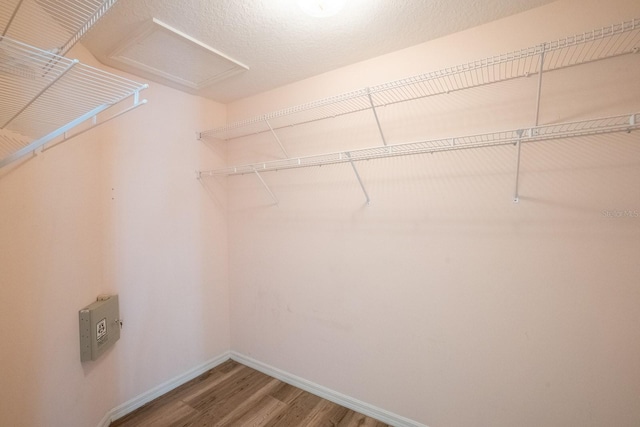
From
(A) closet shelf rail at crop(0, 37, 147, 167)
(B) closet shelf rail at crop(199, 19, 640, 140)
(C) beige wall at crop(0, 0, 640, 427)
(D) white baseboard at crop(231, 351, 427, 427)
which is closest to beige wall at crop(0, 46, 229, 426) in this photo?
(C) beige wall at crop(0, 0, 640, 427)

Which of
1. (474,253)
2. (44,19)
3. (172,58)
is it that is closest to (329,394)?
(474,253)

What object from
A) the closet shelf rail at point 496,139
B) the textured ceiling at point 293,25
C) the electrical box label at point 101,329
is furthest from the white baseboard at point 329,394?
the textured ceiling at point 293,25

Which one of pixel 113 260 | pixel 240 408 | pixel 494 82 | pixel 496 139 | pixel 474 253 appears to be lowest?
pixel 240 408

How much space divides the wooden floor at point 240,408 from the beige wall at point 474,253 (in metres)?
0.17

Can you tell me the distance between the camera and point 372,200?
6.30 ft

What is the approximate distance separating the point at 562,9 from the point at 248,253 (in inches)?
102

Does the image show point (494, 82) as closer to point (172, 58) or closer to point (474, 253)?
point (474, 253)

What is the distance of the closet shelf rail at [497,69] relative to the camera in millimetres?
1143

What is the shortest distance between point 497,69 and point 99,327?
2.73 metres

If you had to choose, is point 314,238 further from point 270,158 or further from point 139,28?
point 139,28

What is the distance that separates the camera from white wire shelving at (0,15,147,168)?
0.86 m

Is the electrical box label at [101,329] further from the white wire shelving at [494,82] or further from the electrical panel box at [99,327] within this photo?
the white wire shelving at [494,82]

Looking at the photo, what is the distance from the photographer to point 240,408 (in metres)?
2.04

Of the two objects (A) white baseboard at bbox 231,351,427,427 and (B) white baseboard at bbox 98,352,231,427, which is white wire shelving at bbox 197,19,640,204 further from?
(B) white baseboard at bbox 98,352,231,427
